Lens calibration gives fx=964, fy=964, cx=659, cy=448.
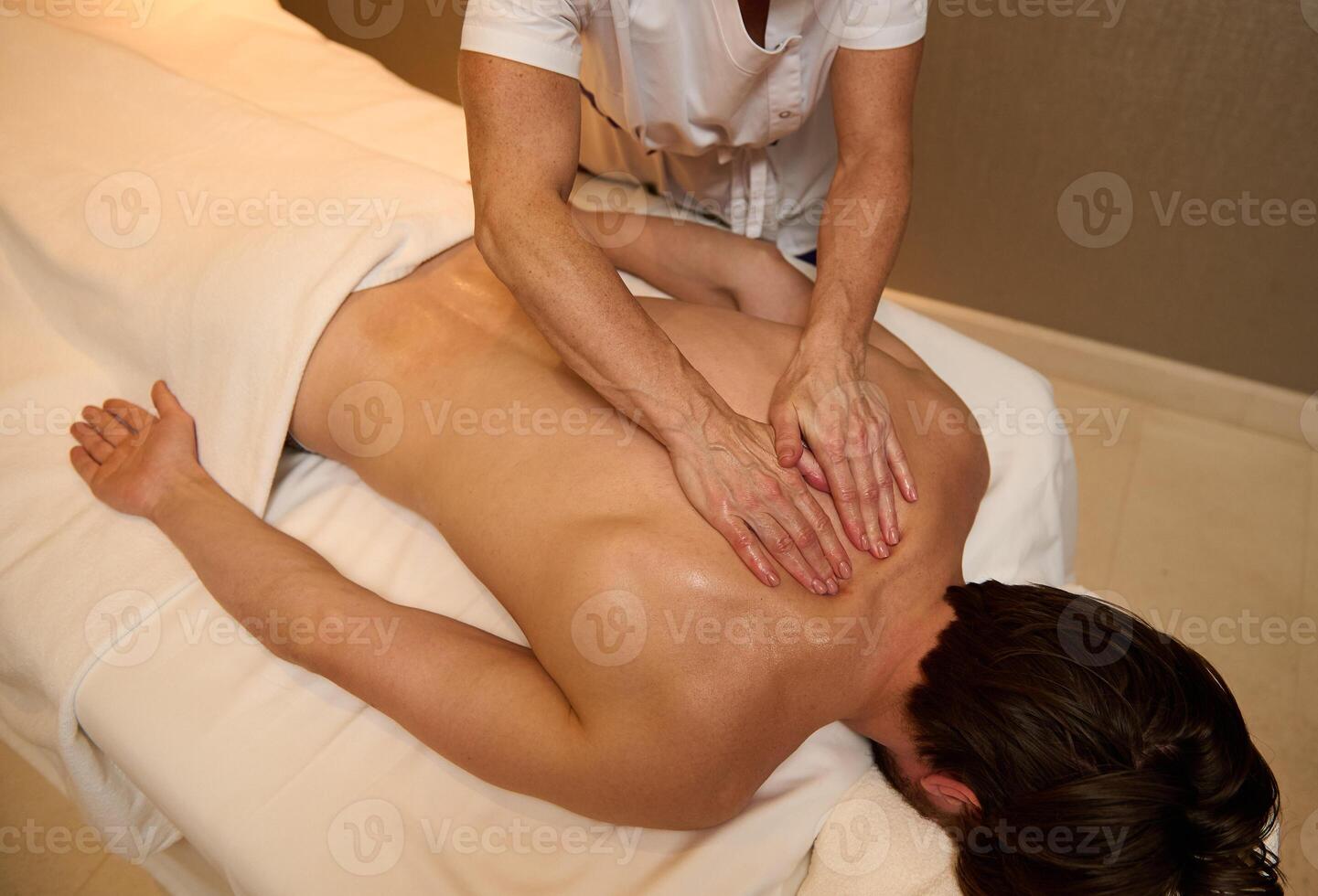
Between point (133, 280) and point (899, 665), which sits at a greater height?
point (133, 280)

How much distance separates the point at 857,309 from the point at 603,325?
38 centimetres

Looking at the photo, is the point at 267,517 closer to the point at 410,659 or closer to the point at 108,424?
the point at 108,424

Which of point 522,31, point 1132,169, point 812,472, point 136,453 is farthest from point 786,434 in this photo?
point 1132,169

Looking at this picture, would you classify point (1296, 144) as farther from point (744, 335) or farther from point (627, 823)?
point (627, 823)

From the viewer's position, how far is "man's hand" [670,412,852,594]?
113 centimetres

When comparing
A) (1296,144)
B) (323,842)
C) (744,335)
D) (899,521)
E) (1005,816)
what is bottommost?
(323,842)

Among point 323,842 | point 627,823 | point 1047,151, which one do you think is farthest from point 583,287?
point 1047,151

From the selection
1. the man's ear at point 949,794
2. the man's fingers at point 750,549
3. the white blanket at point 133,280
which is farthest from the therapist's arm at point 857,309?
the white blanket at point 133,280

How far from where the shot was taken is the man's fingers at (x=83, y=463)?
1.45 m

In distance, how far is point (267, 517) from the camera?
1.45 metres

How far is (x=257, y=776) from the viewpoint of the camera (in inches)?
48.2

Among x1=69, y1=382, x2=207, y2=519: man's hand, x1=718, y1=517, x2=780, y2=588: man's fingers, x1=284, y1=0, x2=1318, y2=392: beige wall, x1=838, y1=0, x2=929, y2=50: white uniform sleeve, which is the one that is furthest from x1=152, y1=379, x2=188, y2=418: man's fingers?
x1=284, y1=0, x2=1318, y2=392: beige wall

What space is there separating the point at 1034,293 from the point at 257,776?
1.92m

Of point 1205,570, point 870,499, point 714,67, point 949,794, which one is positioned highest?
point 714,67
